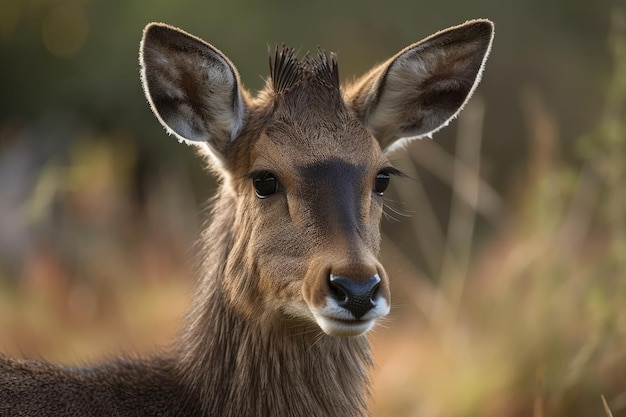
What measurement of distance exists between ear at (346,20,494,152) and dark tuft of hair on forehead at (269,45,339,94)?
0.21 m

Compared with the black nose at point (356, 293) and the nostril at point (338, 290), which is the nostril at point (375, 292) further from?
the nostril at point (338, 290)

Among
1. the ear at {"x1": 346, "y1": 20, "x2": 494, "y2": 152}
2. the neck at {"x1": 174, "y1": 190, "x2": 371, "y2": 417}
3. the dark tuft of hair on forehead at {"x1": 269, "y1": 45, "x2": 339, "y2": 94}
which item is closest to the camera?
the neck at {"x1": 174, "y1": 190, "x2": 371, "y2": 417}

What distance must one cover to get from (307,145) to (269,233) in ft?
1.42

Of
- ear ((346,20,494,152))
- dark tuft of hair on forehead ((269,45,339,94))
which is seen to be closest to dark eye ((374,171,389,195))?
Result: ear ((346,20,494,152))

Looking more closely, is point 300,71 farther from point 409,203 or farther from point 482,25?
point 409,203

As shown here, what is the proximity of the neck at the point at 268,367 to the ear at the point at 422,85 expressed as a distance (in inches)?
38.5

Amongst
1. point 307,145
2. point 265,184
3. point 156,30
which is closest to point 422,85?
point 307,145

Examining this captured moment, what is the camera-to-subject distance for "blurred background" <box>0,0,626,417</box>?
634 centimetres

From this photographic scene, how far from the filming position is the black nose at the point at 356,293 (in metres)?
3.95

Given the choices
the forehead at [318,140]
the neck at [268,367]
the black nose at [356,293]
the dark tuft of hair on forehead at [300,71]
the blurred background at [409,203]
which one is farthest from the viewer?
the blurred background at [409,203]

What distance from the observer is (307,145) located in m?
4.53

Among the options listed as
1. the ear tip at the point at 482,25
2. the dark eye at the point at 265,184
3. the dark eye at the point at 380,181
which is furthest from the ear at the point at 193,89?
the ear tip at the point at 482,25

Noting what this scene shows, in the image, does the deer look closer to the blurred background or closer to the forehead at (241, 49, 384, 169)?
the forehead at (241, 49, 384, 169)

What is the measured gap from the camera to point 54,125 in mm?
13945
